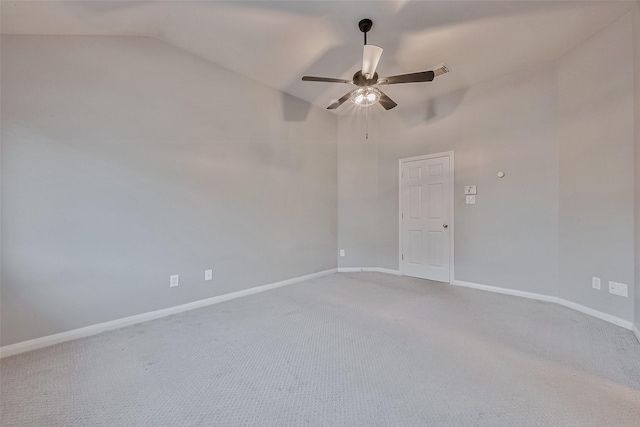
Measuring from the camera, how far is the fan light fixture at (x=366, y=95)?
2592 millimetres

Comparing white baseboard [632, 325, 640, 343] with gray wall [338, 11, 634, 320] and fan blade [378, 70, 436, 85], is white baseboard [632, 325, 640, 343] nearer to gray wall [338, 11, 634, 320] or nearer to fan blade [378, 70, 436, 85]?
gray wall [338, 11, 634, 320]

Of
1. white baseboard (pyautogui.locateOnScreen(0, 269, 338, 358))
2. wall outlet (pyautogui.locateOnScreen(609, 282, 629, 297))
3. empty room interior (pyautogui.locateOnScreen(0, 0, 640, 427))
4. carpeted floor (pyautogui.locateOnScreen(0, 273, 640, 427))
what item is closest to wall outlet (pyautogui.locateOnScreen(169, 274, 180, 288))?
empty room interior (pyautogui.locateOnScreen(0, 0, 640, 427))

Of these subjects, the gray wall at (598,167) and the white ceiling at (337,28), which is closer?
the white ceiling at (337,28)

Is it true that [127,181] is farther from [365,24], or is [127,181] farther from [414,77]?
[414,77]

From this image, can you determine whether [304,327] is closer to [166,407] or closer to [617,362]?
[166,407]

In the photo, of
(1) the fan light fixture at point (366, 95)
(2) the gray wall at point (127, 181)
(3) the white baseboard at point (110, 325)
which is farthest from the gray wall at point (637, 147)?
(3) the white baseboard at point (110, 325)

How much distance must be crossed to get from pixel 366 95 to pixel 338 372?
7.98 feet

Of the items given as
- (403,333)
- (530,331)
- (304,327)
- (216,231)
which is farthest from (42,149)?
(530,331)

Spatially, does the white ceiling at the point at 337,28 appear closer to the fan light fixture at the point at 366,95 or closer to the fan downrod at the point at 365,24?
the fan downrod at the point at 365,24

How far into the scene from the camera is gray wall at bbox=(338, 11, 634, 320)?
7.97ft

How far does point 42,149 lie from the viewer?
208cm

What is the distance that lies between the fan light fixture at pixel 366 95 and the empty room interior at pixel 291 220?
0.03 meters

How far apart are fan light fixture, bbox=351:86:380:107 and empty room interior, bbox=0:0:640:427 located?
0.03 m

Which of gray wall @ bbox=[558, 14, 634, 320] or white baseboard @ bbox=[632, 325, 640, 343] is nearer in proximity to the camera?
white baseboard @ bbox=[632, 325, 640, 343]
